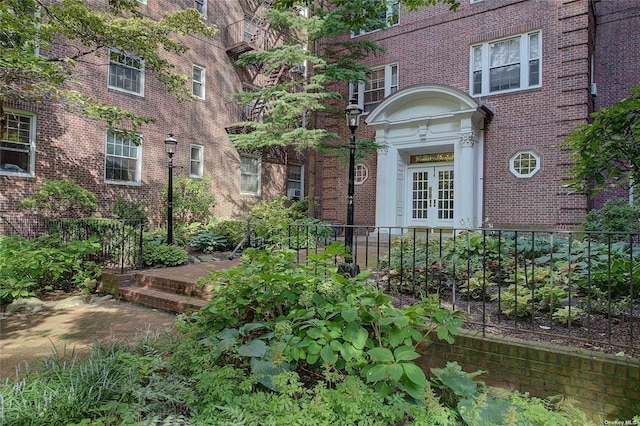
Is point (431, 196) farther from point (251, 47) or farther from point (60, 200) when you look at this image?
point (60, 200)

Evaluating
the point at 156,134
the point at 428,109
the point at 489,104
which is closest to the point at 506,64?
the point at 489,104

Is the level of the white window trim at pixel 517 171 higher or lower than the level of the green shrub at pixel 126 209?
higher

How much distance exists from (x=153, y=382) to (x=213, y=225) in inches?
382

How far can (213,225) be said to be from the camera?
1203 centimetres

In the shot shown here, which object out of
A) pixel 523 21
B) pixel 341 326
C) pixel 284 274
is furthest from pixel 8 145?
pixel 523 21

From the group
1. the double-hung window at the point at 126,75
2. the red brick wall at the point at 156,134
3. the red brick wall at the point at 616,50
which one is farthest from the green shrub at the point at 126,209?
the red brick wall at the point at 616,50

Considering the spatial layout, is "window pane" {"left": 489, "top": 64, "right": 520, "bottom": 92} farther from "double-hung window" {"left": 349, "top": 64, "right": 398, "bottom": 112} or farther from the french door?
"double-hung window" {"left": 349, "top": 64, "right": 398, "bottom": 112}

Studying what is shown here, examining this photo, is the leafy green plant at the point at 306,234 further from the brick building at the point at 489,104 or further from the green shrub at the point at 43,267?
the brick building at the point at 489,104

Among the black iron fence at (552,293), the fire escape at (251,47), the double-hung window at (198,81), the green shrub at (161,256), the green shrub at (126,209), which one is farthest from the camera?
the fire escape at (251,47)

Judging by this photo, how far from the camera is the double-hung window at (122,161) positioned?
37.1 ft

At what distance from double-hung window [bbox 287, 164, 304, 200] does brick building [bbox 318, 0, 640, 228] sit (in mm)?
4287

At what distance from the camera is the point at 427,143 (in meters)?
11.8

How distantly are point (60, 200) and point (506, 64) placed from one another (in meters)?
13.1

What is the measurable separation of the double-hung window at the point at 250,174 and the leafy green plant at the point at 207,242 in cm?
453
